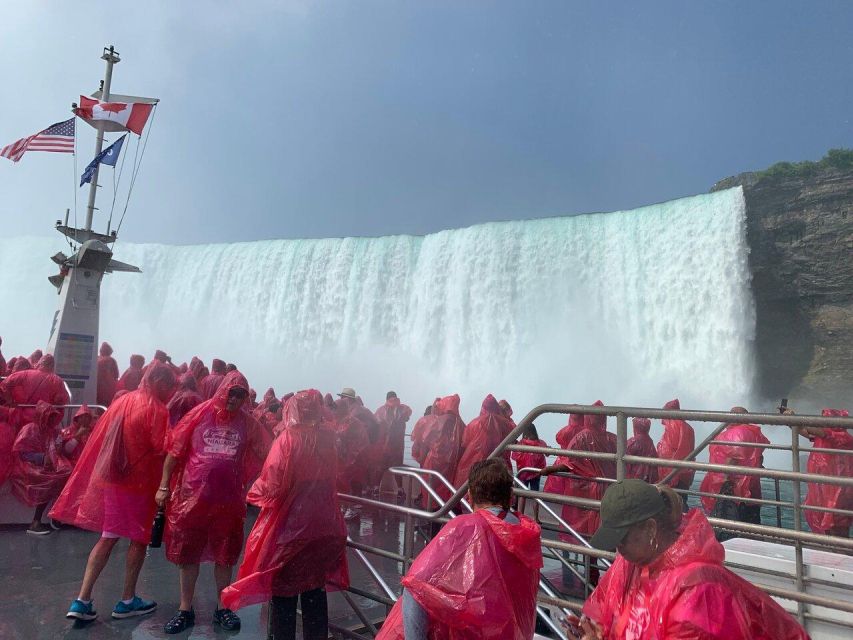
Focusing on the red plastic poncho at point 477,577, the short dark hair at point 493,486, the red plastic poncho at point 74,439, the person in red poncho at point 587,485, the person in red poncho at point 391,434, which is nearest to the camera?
the red plastic poncho at point 477,577

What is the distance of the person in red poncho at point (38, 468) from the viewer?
6.18 m

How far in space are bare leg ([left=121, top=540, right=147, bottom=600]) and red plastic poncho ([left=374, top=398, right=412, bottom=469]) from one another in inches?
235

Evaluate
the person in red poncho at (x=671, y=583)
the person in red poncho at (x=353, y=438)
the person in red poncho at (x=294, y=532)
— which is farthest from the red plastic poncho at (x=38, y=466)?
the person in red poncho at (x=671, y=583)

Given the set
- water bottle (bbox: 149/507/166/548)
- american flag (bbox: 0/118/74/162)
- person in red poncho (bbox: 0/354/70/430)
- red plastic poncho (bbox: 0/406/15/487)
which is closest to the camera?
water bottle (bbox: 149/507/166/548)

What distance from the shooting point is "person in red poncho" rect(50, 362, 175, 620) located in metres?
3.90

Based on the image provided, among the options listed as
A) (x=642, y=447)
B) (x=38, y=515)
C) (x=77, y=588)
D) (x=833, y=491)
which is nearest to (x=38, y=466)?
(x=38, y=515)

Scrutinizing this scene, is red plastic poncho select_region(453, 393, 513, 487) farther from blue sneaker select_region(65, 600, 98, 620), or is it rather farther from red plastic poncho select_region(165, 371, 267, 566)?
blue sneaker select_region(65, 600, 98, 620)

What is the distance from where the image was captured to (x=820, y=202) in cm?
2655

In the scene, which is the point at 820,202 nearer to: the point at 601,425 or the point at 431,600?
the point at 601,425

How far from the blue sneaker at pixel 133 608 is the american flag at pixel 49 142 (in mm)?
9439

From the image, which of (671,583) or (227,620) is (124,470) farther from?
(671,583)

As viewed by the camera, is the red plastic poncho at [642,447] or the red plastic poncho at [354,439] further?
the red plastic poncho at [354,439]

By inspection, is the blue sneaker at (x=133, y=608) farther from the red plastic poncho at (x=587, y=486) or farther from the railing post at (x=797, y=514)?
the railing post at (x=797, y=514)

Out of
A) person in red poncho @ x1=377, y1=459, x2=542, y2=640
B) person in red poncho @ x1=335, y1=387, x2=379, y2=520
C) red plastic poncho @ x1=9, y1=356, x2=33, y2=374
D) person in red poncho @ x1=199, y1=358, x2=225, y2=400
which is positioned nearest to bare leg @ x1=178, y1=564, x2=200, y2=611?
person in red poncho @ x1=377, y1=459, x2=542, y2=640
